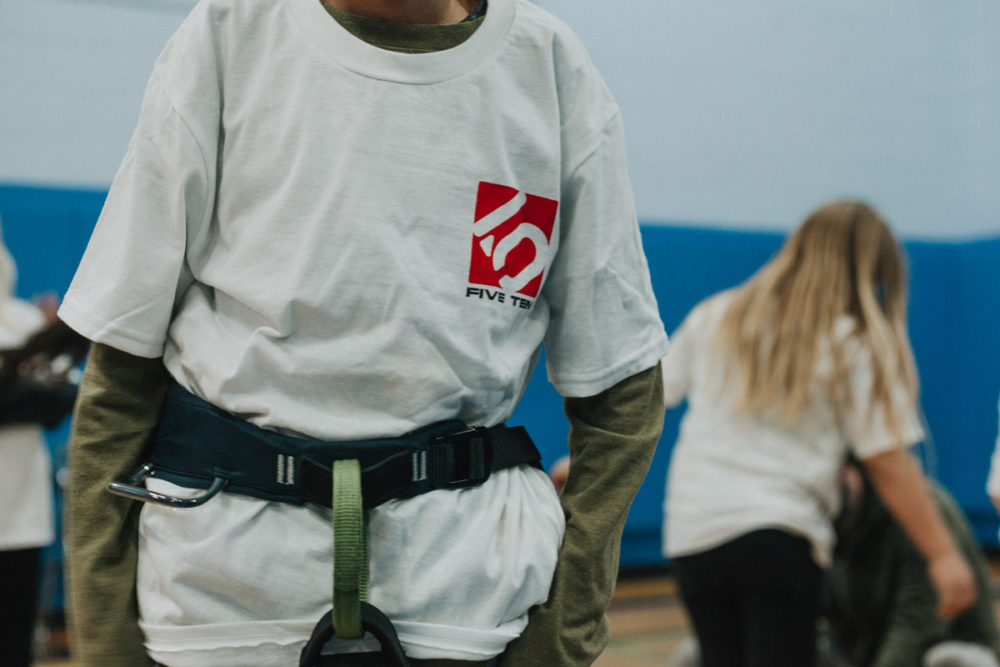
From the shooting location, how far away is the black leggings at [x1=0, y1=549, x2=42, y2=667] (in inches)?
112

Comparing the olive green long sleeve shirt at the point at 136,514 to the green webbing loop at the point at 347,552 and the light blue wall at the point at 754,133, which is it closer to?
the green webbing loop at the point at 347,552

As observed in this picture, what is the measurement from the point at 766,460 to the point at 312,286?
1.80m

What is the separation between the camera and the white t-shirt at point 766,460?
2506 mm

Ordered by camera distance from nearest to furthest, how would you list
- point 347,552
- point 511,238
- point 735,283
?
point 347,552, point 511,238, point 735,283

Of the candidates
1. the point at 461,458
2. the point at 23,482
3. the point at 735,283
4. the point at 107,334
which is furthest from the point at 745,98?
the point at 107,334

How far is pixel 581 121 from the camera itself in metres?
1.12

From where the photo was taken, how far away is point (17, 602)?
2.87 meters

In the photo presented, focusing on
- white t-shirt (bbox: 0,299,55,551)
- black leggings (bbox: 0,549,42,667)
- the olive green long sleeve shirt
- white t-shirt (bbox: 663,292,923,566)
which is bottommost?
black leggings (bbox: 0,549,42,667)

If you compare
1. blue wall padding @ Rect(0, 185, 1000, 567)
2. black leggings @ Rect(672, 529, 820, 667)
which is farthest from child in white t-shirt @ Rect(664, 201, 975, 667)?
blue wall padding @ Rect(0, 185, 1000, 567)

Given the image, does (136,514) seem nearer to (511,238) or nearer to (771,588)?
(511,238)

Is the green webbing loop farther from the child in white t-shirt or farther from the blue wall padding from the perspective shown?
the blue wall padding

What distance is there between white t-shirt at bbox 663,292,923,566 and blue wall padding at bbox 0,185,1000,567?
3.09 meters

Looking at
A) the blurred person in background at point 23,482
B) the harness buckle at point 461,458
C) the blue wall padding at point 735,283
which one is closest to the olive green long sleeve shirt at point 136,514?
the harness buckle at point 461,458

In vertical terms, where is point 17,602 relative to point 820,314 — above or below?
below
